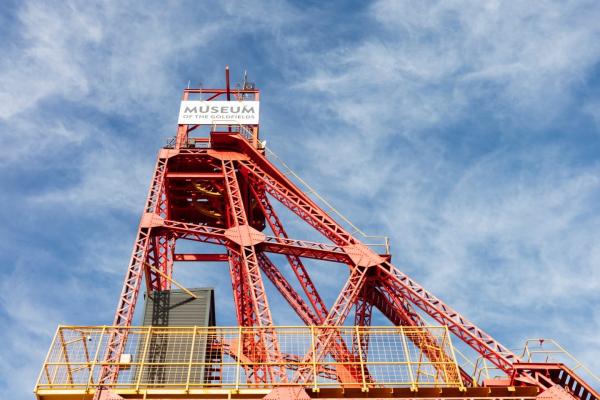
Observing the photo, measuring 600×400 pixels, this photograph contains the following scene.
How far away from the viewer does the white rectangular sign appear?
3410 cm

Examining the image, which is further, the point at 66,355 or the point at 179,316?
the point at 179,316

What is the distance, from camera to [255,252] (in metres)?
29.0

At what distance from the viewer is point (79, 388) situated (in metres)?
19.9

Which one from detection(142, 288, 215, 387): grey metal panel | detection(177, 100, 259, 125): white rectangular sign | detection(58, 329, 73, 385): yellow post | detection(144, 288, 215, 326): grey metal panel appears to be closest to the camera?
detection(58, 329, 73, 385): yellow post

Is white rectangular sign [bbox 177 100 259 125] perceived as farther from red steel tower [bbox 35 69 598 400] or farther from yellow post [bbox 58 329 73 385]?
yellow post [bbox 58 329 73 385]

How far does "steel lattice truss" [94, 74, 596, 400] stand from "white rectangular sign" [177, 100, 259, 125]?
541mm

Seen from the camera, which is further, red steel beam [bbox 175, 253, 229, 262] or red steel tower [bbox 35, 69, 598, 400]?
red steel beam [bbox 175, 253, 229, 262]

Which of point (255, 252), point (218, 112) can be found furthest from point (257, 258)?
point (218, 112)

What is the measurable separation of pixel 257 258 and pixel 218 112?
8968 mm

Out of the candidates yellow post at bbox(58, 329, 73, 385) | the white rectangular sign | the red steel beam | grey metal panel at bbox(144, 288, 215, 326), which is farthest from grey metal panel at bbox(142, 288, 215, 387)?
the white rectangular sign

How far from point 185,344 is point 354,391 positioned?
7649 mm

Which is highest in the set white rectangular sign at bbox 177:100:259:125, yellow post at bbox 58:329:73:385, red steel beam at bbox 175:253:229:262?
white rectangular sign at bbox 177:100:259:125

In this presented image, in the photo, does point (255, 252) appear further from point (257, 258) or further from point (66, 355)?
point (66, 355)

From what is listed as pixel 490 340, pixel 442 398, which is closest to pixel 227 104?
pixel 490 340
